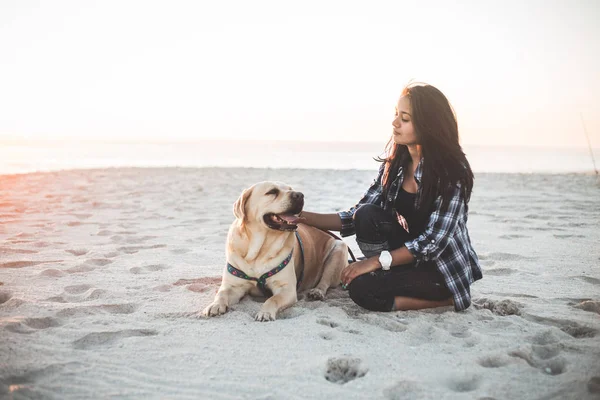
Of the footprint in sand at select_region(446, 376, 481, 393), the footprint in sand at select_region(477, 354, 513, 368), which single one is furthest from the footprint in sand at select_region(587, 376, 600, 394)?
the footprint in sand at select_region(446, 376, 481, 393)

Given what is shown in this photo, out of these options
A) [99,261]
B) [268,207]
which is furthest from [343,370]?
[99,261]

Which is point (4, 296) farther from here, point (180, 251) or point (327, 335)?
point (327, 335)

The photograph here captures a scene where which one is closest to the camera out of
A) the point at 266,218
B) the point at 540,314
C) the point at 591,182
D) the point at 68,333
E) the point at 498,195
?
the point at 68,333

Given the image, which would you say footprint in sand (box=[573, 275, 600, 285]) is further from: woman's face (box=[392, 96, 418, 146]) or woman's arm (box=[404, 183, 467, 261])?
woman's face (box=[392, 96, 418, 146])

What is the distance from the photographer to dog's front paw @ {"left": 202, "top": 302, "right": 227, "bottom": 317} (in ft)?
11.2

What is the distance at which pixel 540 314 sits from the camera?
11.1 ft

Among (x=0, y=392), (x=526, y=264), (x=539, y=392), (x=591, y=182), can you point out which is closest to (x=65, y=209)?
(x=0, y=392)

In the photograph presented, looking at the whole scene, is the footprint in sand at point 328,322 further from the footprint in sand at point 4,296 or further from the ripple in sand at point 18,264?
the ripple in sand at point 18,264

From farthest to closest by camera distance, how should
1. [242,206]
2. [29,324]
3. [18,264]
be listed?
[18,264] → [242,206] → [29,324]

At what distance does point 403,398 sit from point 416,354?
51cm

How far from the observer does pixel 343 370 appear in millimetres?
2621

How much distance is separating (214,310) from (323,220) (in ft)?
4.04

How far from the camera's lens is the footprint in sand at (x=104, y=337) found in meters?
2.88

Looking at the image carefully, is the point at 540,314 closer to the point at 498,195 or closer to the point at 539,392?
the point at 539,392
